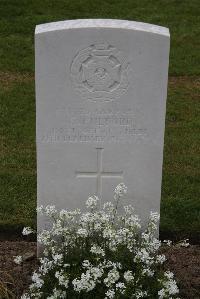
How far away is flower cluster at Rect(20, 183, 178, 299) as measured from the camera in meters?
4.21

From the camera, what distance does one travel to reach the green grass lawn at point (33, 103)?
629 cm

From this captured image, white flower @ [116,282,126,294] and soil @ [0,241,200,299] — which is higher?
white flower @ [116,282,126,294]

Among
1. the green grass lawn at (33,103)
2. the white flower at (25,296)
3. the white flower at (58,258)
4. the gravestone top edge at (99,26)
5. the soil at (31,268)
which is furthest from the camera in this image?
the green grass lawn at (33,103)

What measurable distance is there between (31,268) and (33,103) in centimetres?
401

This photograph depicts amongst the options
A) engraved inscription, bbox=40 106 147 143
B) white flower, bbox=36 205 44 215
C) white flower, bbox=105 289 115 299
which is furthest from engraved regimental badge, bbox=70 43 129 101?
white flower, bbox=105 289 115 299

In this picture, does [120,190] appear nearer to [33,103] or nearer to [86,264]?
[86,264]

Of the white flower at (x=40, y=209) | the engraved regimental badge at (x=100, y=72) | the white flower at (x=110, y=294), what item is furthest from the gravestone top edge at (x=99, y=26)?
the white flower at (x=110, y=294)

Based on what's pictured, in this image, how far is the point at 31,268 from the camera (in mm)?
5242

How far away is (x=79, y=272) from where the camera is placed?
4.46 m

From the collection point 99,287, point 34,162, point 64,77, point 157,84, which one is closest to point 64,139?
point 64,77

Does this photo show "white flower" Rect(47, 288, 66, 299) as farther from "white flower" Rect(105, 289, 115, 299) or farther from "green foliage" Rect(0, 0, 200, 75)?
"green foliage" Rect(0, 0, 200, 75)

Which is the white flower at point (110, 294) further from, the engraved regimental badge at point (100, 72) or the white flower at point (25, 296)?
the engraved regimental badge at point (100, 72)

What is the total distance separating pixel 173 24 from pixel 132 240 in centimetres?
850

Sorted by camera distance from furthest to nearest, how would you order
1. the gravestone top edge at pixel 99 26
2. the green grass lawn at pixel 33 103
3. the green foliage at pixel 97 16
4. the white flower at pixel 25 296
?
A: 1. the green foliage at pixel 97 16
2. the green grass lawn at pixel 33 103
3. the gravestone top edge at pixel 99 26
4. the white flower at pixel 25 296
